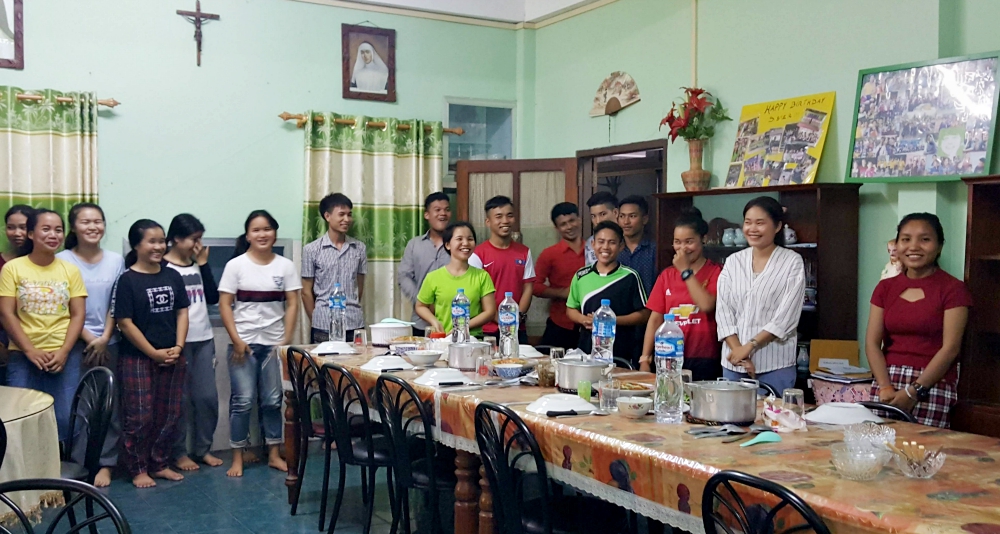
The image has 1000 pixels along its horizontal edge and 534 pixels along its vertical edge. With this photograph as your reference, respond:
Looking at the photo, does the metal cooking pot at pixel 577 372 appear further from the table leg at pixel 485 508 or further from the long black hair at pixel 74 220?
the long black hair at pixel 74 220

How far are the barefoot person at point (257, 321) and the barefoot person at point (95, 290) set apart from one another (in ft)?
2.00

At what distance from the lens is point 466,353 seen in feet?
12.0

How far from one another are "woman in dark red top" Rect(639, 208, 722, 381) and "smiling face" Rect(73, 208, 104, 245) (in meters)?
3.01

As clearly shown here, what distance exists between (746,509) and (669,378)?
733mm

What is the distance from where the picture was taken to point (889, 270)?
13.5ft

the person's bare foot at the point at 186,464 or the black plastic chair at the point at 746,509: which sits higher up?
the black plastic chair at the point at 746,509

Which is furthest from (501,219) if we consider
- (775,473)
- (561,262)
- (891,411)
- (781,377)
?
(775,473)

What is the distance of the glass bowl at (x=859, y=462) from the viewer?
2.01 metres

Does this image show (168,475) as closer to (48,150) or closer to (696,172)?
(48,150)

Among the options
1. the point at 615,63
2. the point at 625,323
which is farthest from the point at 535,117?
the point at 625,323

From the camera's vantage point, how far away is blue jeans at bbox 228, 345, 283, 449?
5094mm

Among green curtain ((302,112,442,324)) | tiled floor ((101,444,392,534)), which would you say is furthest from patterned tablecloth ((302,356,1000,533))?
green curtain ((302,112,442,324))

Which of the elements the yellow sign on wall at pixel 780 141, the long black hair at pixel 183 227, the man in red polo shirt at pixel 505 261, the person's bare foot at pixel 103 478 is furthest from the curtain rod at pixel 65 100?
the yellow sign on wall at pixel 780 141

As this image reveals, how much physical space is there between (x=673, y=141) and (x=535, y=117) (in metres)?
1.78
